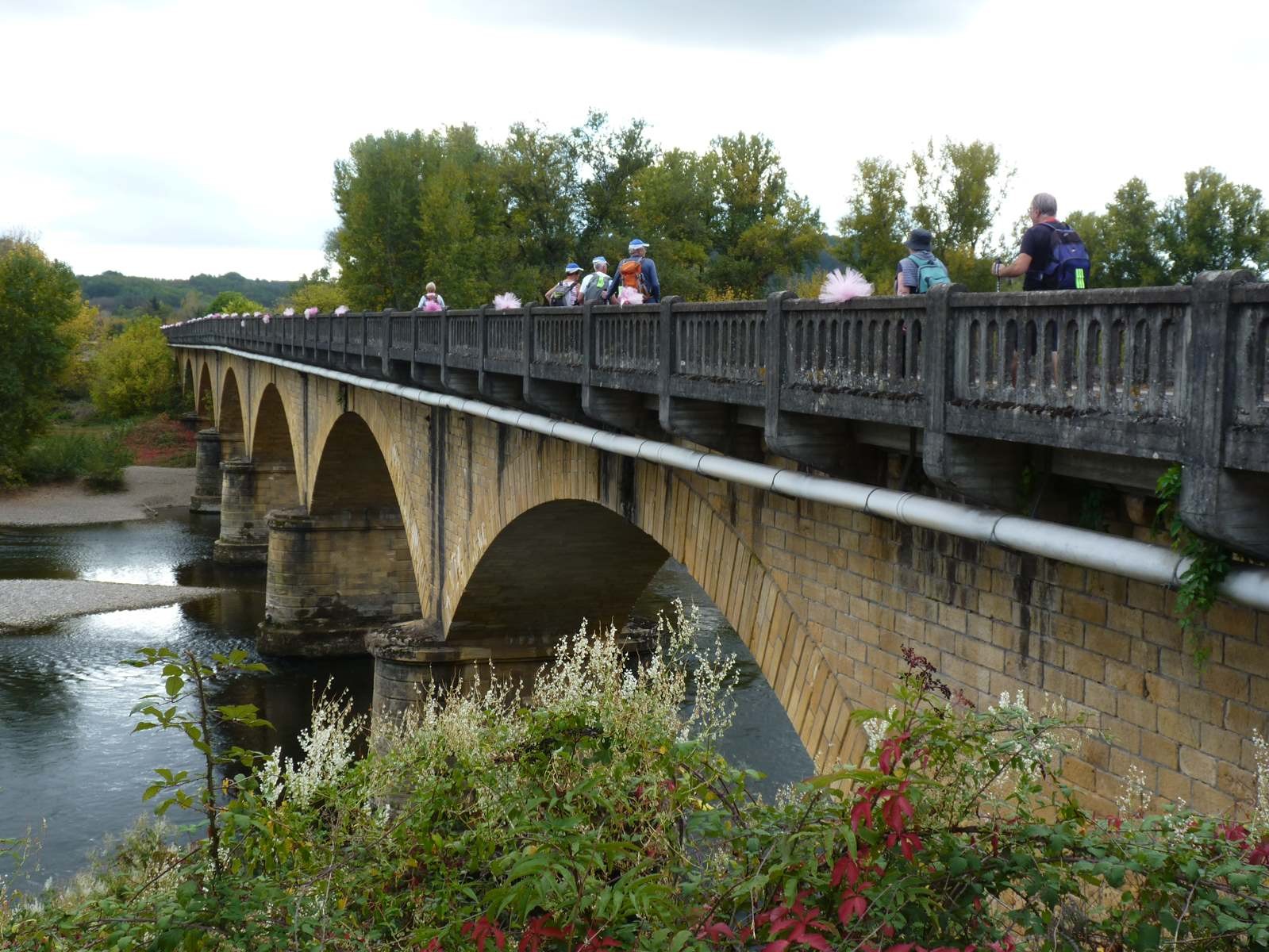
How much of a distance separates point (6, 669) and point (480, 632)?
12.3 meters

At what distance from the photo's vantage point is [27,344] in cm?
5338

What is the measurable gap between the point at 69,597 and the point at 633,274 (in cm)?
2566

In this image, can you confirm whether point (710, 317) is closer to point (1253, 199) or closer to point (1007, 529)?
point (1007, 529)

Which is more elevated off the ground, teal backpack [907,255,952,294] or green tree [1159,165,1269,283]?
green tree [1159,165,1269,283]

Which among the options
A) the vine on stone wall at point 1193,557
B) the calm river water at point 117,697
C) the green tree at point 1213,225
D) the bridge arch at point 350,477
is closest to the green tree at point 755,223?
the green tree at point 1213,225

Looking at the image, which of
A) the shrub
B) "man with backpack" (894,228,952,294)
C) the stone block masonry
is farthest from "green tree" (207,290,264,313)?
"man with backpack" (894,228,952,294)

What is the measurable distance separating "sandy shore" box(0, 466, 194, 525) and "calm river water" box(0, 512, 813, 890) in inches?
293

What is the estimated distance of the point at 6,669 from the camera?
2661 cm

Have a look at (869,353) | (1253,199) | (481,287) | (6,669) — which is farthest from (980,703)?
(481,287)

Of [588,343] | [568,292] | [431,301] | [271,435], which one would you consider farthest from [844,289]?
[271,435]

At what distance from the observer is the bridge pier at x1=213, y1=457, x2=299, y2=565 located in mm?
41000

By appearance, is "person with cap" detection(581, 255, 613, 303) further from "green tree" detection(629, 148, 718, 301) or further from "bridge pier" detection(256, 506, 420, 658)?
"green tree" detection(629, 148, 718, 301)

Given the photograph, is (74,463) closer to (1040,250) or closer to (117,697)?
(117,697)

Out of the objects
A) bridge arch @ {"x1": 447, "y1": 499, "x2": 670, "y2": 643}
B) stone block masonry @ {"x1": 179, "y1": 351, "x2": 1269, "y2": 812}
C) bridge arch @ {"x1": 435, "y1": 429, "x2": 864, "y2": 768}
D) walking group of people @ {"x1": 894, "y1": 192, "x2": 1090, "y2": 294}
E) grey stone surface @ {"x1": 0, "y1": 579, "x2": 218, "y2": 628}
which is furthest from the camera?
grey stone surface @ {"x1": 0, "y1": 579, "x2": 218, "y2": 628}
